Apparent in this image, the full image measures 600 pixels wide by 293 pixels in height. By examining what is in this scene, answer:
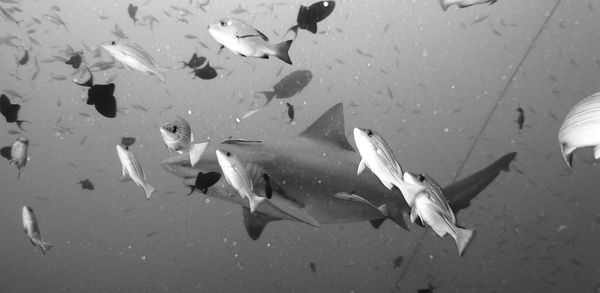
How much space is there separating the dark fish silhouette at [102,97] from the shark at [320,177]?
4.17 feet

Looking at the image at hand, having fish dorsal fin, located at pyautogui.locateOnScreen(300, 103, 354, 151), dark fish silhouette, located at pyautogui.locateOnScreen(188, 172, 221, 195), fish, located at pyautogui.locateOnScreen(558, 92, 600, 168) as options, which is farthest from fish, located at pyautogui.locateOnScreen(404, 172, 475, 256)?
fish dorsal fin, located at pyautogui.locateOnScreen(300, 103, 354, 151)

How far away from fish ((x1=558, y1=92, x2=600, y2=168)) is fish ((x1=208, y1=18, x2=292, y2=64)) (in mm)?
1804

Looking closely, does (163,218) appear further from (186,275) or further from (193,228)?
(186,275)

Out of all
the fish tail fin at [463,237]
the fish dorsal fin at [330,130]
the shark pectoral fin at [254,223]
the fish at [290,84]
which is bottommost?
the shark pectoral fin at [254,223]

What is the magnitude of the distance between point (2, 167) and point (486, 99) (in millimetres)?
63278

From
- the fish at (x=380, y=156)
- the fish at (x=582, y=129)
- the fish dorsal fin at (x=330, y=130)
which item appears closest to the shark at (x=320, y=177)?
the fish dorsal fin at (x=330, y=130)

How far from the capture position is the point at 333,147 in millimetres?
5098

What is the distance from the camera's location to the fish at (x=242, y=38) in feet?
9.93

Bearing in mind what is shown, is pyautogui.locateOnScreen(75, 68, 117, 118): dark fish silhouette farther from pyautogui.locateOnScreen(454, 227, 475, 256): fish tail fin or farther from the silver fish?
pyautogui.locateOnScreen(454, 227, 475, 256): fish tail fin

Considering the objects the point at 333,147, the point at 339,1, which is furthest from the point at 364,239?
the point at 333,147

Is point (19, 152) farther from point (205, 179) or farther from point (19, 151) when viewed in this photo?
point (205, 179)

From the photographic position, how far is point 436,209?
2160mm

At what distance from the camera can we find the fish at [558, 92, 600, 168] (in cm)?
201

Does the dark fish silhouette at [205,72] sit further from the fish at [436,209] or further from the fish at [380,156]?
the fish at [436,209]
